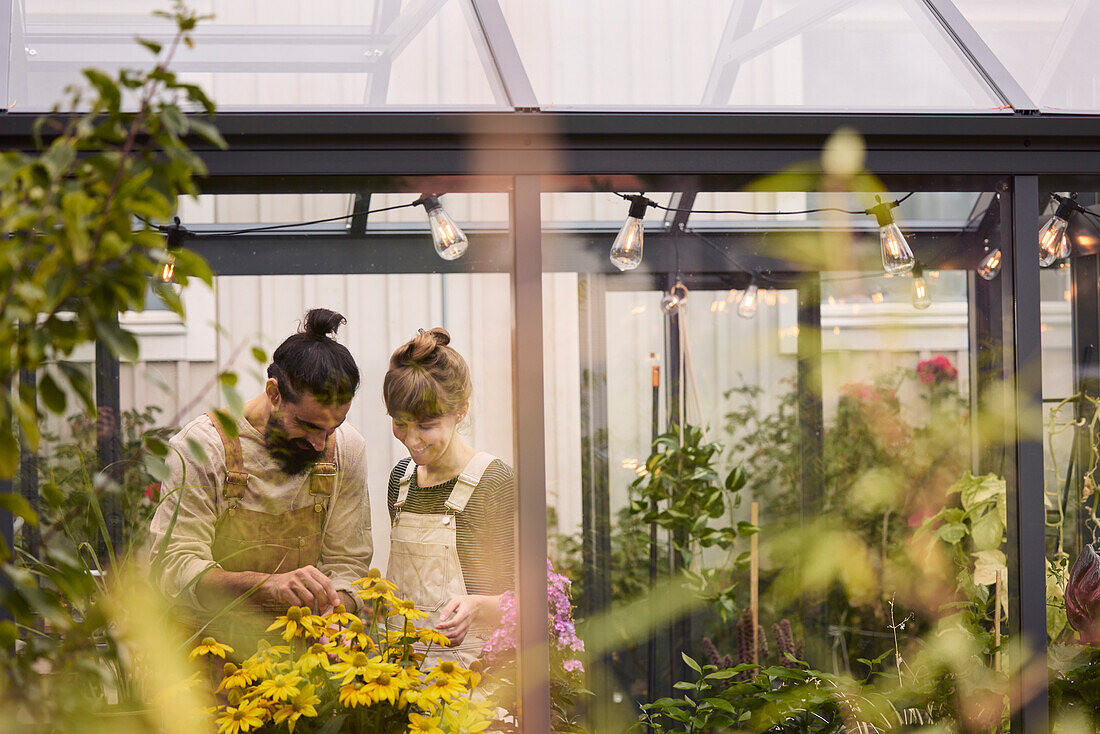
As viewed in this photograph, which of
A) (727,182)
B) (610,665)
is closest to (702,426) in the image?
(610,665)

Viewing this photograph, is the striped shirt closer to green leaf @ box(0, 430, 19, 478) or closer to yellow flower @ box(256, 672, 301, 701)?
yellow flower @ box(256, 672, 301, 701)

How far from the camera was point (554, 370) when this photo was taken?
136 inches

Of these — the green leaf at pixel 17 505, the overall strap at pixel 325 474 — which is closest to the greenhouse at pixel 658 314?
the green leaf at pixel 17 505

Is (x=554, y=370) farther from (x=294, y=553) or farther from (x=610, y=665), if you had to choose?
(x=294, y=553)

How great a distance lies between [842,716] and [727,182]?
1467 millimetres

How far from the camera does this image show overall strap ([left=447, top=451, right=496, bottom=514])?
2.46m

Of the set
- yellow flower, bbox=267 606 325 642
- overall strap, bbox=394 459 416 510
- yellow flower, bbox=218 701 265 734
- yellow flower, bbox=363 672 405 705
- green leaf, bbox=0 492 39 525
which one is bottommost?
yellow flower, bbox=218 701 265 734

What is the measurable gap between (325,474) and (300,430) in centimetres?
14

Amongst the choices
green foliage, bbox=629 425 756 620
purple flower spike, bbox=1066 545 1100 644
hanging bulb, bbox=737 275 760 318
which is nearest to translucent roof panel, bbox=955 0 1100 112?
purple flower spike, bbox=1066 545 1100 644

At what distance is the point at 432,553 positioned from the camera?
2465 millimetres

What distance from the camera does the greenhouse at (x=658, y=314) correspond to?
1.86m

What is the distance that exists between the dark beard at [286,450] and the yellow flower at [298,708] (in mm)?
810

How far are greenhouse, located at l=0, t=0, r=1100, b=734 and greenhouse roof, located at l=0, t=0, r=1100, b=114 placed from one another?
0.01 metres

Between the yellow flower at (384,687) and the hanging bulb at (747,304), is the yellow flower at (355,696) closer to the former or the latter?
the yellow flower at (384,687)
